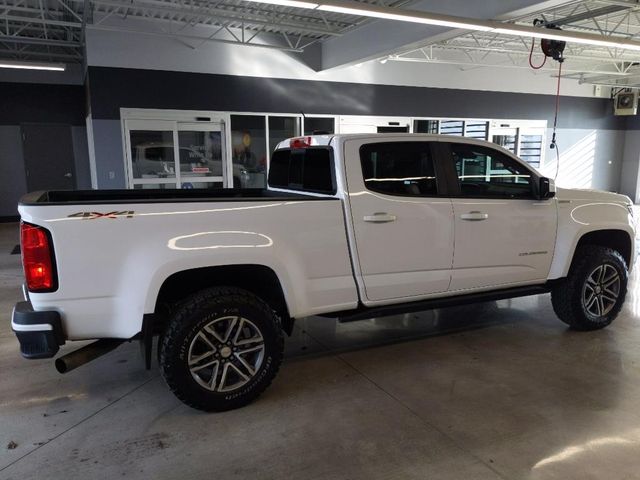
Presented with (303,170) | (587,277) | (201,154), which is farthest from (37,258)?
(201,154)

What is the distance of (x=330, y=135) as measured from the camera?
3996 millimetres

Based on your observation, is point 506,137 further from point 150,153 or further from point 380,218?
point 380,218

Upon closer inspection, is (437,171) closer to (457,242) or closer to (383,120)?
(457,242)

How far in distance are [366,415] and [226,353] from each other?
1012mm

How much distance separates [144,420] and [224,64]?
9.34 m

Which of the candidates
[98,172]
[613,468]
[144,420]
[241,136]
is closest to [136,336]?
[144,420]

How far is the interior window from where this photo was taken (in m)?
4.24

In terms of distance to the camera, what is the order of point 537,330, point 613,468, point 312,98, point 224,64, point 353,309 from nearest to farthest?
point 613,468
point 353,309
point 537,330
point 224,64
point 312,98

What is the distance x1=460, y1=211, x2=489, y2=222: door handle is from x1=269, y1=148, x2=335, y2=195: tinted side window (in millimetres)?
1119

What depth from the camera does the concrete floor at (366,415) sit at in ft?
9.14

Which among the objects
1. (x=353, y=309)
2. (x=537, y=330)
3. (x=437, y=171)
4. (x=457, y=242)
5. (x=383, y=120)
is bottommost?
(x=537, y=330)

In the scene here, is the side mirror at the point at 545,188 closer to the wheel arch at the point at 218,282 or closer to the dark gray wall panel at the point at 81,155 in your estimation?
the wheel arch at the point at 218,282

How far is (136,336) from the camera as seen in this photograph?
10.3ft

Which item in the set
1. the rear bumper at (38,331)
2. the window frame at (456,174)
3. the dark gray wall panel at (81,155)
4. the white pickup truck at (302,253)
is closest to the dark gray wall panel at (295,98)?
the dark gray wall panel at (81,155)
